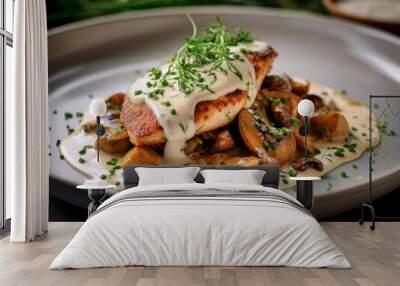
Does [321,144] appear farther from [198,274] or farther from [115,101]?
[198,274]

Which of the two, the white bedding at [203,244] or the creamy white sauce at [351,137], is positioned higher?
the creamy white sauce at [351,137]

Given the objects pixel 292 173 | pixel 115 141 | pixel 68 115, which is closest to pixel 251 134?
pixel 292 173

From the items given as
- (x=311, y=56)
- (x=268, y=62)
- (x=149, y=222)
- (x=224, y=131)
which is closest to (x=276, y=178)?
(x=224, y=131)

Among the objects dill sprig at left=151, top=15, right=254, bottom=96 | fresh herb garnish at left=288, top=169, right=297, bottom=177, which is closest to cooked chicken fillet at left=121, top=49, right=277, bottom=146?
dill sprig at left=151, top=15, right=254, bottom=96

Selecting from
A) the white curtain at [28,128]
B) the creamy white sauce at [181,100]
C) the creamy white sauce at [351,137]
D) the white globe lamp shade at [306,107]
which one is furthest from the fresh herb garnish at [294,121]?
the white curtain at [28,128]

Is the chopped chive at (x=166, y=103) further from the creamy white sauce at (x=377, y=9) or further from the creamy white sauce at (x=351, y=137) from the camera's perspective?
the creamy white sauce at (x=377, y=9)

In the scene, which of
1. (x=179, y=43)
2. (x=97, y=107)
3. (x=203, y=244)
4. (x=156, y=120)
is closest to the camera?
(x=203, y=244)
